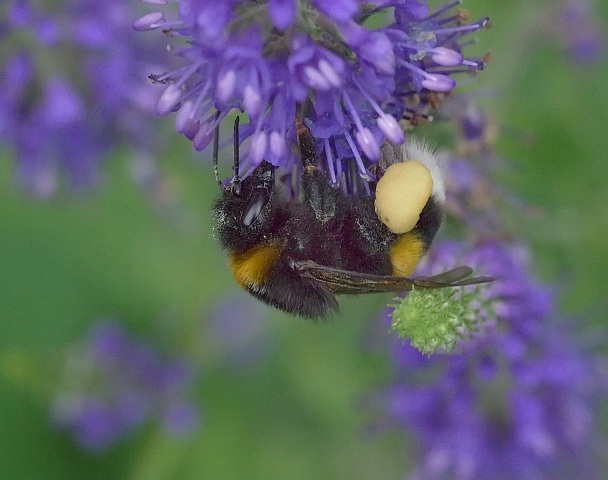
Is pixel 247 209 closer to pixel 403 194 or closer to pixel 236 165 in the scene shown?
pixel 236 165

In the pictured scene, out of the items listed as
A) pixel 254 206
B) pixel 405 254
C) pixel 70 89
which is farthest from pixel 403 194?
pixel 70 89

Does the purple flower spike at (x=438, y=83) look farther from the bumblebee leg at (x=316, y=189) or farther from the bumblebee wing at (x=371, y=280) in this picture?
the bumblebee wing at (x=371, y=280)

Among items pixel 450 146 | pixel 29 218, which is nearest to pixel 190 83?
pixel 450 146

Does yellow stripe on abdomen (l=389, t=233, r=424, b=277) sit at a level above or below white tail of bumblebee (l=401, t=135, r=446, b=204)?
below

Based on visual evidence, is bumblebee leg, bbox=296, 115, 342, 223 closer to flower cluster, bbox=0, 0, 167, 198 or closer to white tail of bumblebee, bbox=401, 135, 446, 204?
white tail of bumblebee, bbox=401, 135, 446, 204

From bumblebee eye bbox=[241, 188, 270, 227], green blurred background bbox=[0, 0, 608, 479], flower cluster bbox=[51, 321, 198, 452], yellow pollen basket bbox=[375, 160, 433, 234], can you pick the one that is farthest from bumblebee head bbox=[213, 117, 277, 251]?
flower cluster bbox=[51, 321, 198, 452]

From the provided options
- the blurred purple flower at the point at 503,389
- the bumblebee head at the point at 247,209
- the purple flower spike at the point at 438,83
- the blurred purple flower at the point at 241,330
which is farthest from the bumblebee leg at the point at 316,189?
the blurred purple flower at the point at 241,330

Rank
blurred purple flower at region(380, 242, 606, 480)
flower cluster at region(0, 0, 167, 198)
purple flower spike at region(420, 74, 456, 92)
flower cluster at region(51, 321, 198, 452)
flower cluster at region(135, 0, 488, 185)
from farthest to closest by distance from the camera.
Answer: flower cluster at region(51, 321, 198, 452), flower cluster at region(0, 0, 167, 198), blurred purple flower at region(380, 242, 606, 480), purple flower spike at region(420, 74, 456, 92), flower cluster at region(135, 0, 488, 185)
